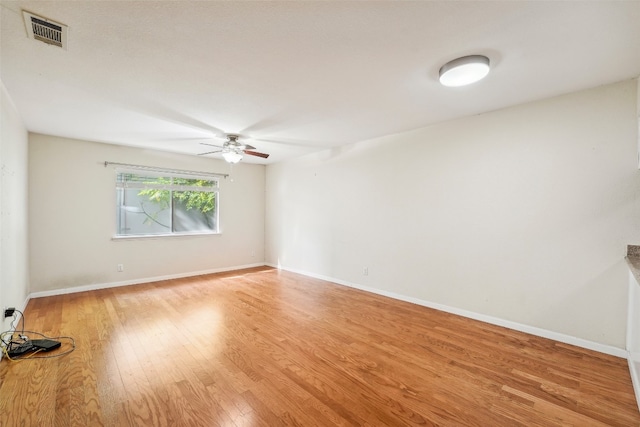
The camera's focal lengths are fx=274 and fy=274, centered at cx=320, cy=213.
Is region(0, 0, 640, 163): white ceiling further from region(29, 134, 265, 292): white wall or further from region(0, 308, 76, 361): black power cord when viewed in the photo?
region(0, 308, 76, 361): black power cord

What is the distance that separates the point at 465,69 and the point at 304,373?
2662 millimetres

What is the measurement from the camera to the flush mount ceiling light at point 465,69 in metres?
2.04

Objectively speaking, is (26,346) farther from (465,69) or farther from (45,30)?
(465,69)

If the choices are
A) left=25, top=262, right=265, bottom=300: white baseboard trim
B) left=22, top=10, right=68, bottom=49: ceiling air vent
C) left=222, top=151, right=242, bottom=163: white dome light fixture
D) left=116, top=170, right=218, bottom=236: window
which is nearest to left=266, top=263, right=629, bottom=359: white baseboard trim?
left=222, top=151, right=242, bottom=163: white dome light fixture

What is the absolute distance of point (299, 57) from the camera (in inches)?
80.7

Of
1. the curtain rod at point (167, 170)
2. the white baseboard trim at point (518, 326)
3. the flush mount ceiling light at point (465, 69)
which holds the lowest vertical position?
the white baseboard trim at point (518, 326)

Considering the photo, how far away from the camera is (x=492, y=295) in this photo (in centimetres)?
318

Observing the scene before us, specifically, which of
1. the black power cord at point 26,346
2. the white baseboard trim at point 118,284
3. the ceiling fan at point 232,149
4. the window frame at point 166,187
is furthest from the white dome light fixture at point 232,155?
the white baseboard trim at point 118,284

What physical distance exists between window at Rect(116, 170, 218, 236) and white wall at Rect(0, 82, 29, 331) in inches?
49.4

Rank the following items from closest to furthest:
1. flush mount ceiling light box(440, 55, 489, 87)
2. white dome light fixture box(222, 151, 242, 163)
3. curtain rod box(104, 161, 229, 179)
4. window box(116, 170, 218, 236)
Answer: flush mount ceiling light box(440, 55, 489, 87), white dome light fixture box(222, 151, 242, 163), curtain rod box(104, 161, 229, 179), window box(116, 170, 218, 236)

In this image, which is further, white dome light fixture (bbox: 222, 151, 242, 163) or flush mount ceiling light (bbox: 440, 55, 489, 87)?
white dome light fixture (bbox: 222, 151, 242, 163)

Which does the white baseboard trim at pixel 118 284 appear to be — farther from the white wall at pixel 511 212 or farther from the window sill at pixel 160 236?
the white wall at pixel 511 212

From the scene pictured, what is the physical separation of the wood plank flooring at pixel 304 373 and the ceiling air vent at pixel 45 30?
240cm

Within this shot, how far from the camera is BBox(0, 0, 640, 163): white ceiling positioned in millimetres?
1593
